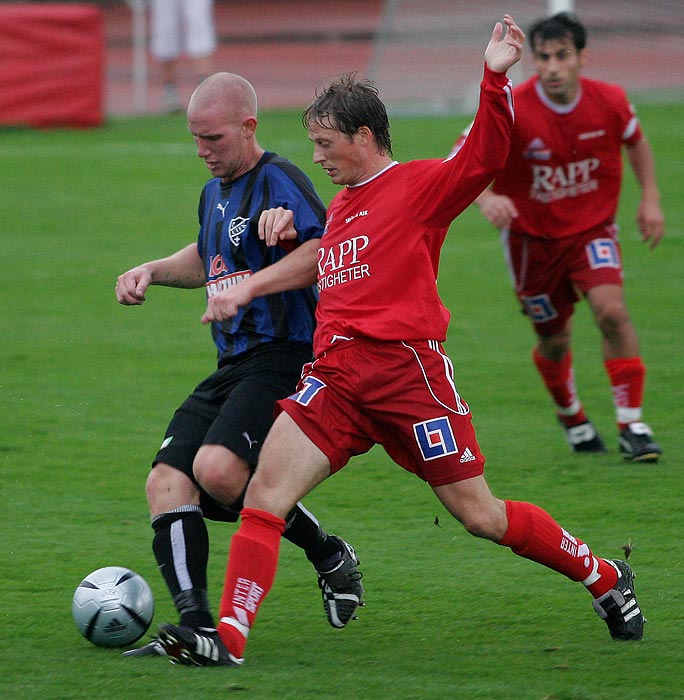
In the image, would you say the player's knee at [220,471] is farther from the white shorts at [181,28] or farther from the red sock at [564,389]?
the white shorts at [181,28]

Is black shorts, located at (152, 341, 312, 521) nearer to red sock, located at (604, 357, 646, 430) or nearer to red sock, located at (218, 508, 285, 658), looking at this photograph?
red sock, located at (218, 508, 285, 658)

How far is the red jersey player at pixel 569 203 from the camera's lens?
23.1ft

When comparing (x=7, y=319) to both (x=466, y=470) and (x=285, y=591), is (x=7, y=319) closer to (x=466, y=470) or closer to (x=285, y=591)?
(x=285, y=591)

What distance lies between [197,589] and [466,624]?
3.14 feet

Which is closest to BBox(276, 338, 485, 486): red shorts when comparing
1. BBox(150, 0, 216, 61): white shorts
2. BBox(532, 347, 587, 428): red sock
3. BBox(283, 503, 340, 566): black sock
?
BBox(283, 503, 340, 566): black sock

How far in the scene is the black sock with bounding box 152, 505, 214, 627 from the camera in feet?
14.5

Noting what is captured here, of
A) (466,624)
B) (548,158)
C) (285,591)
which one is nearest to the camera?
(466,624)

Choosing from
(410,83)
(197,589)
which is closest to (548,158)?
(197,589)

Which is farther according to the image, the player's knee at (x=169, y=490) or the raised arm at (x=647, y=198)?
the raised arm at (x=647, y=198)

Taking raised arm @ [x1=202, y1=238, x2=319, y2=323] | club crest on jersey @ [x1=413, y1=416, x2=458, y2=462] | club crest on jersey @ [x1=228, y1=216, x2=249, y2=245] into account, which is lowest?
club crest on jersey @ [x1=413, y1=416, x2=458, y2=462]

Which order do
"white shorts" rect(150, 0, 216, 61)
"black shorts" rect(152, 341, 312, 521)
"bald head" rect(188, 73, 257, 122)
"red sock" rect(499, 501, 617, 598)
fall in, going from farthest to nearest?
1. "white shorts" rect(150, 0, 216, 61)
2. "bald head" rect(188, 73, 257, 122)
3. "black shorts" rect(152, 341, 312, 521)
4. "red sock" rect(499, 501, 617, 598)

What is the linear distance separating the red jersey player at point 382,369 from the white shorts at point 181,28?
16482 millimetres

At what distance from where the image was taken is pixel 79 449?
7.23 metres

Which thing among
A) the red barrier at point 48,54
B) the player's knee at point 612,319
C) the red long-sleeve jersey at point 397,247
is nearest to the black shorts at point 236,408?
the red long-sleeve jersey at point 397,247
